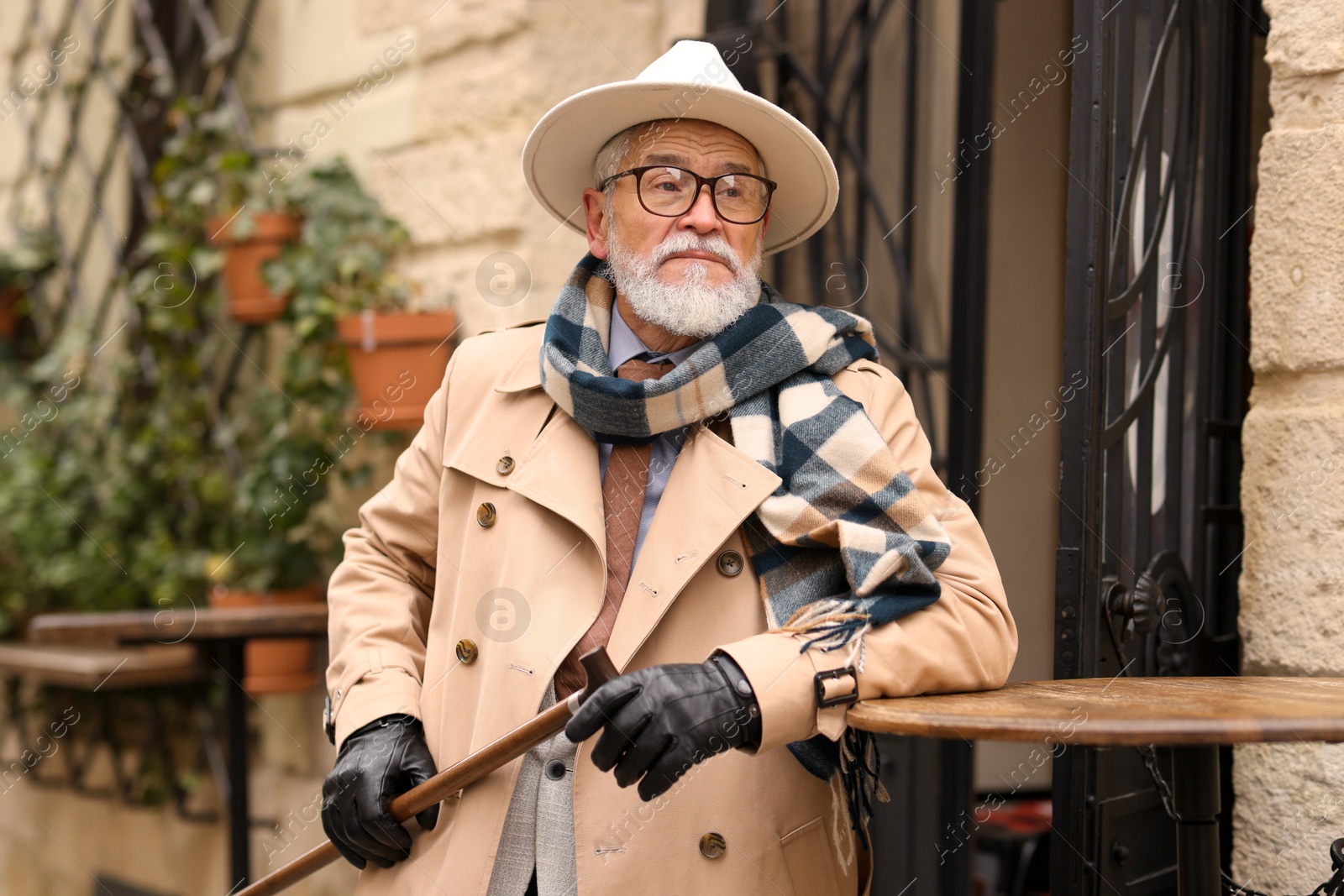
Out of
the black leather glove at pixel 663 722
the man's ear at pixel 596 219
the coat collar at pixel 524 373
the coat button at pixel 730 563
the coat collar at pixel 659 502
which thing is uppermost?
the man's ear at pixel 596 219

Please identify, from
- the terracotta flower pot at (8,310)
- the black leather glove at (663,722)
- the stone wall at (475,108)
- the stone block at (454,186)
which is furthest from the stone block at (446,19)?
the terracotta flower pot at (8,310)

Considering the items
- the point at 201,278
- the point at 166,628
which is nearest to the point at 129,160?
the point at 201,278

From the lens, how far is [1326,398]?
2.00 meters

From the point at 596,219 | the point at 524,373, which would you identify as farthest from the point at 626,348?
the point at 596,219

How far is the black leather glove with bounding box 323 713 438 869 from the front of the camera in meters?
1.80

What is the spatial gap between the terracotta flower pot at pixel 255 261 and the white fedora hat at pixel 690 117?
60.8 inches

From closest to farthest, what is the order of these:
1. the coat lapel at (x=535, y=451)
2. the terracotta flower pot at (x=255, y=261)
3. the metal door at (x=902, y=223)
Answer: the coat lapel at (x=535, y=451)
the metal door at (x=902, y=223)
the terracotta flower pot at (x=255, y=261)

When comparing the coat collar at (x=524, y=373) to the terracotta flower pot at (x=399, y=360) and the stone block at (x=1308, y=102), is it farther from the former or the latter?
the stone block at (x=1308, y=102)

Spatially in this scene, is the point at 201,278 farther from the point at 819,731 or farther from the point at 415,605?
the point at 819,731

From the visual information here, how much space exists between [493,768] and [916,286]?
77.9 inches

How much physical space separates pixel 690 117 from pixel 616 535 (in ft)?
2.30

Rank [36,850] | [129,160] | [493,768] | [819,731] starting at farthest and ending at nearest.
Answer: [36,850]
[129,160]
[493,768]
[819,731]

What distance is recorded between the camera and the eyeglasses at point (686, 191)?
1.97 meters

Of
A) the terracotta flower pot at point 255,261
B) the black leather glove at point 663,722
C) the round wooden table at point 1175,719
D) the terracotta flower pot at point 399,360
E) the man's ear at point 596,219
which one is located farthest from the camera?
the terracotta flower pot at point 255,261
